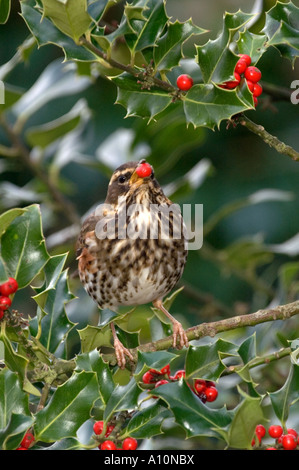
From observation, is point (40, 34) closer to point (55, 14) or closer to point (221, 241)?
point (55, 14)

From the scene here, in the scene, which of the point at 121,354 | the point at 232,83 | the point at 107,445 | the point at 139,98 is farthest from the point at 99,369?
the point at 232,83

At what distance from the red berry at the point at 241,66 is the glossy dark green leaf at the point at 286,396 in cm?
99

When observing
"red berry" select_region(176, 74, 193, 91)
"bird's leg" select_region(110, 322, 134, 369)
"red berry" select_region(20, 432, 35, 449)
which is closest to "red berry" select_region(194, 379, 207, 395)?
"bird's leg" select_region(110, 322, 134, 369)

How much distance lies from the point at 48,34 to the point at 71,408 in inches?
48.3

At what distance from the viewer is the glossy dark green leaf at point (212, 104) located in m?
2.81

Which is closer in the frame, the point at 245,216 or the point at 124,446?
the point at 124,446

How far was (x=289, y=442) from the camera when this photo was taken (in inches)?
95.6

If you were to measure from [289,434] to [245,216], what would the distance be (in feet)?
11.4

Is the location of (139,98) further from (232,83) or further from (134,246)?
(134,246)

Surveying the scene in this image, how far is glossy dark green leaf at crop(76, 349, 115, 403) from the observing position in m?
2.63

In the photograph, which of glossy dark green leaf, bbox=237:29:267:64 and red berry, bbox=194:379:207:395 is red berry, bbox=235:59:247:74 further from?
red berry, bbox=194:379:207:395

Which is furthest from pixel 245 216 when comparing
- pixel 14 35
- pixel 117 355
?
pixel 117 355

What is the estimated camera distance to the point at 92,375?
2562mm
